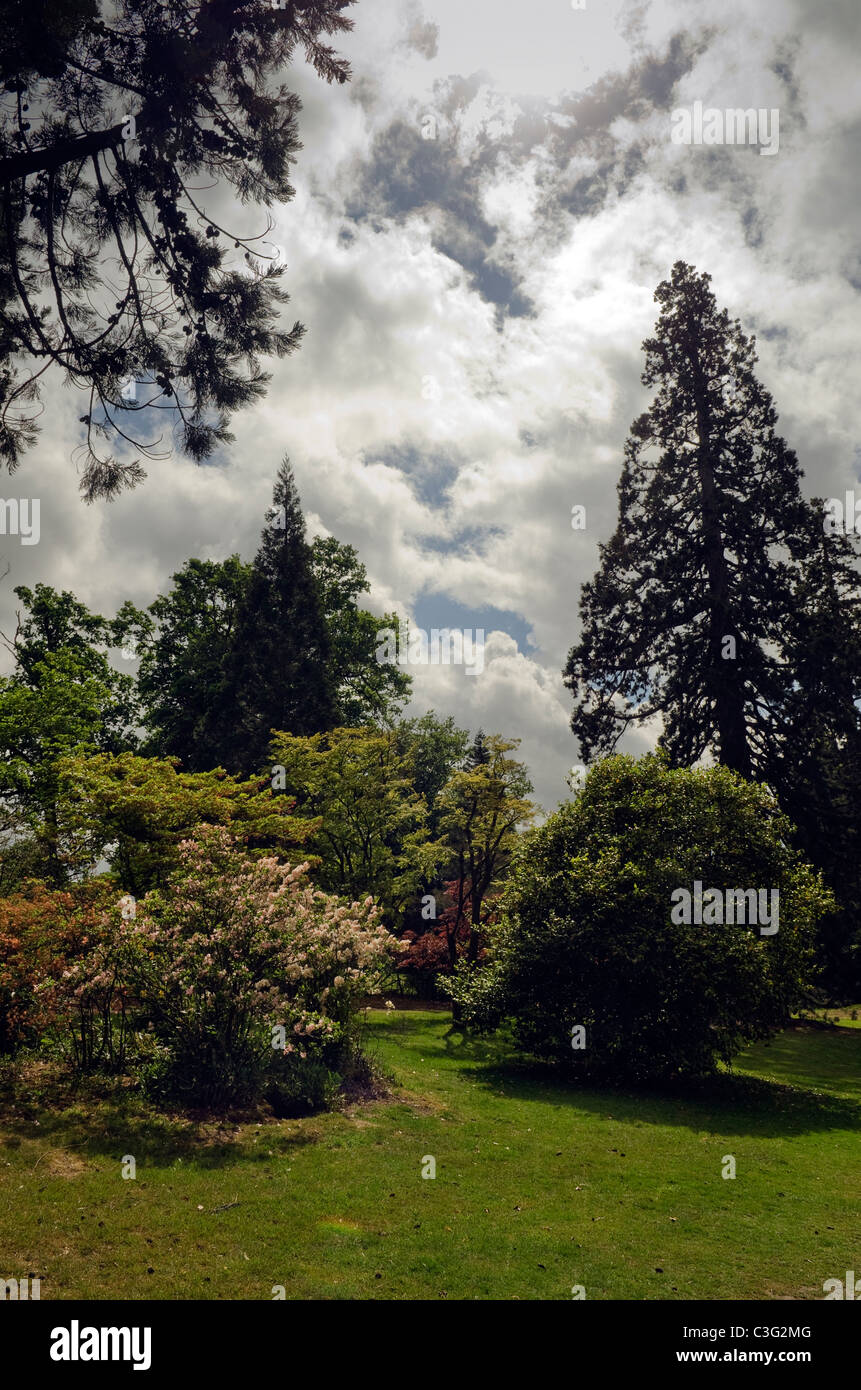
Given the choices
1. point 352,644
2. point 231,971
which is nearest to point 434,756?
point 352,644

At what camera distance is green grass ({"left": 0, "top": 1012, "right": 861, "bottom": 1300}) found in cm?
Answer: 589

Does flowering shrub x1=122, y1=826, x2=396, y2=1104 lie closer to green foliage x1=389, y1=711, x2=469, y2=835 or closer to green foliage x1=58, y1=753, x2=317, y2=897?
green foliage x1=58, y1=753, x2=317, y2=897

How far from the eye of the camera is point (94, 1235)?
6254 millimetres

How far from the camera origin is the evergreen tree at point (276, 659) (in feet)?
115

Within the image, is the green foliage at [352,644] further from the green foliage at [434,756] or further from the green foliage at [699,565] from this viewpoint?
the green foliage at [699,565]

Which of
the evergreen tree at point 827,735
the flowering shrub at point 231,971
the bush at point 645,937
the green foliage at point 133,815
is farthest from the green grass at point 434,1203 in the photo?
the evergreen tree at point 827,735

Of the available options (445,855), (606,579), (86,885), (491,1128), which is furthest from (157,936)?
(606,579)

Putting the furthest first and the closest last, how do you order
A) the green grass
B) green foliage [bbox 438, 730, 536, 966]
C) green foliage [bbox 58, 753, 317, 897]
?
green foliage [bbox 438, 730, 536, 966] → green foliage [bbox 58, 753, 317, 897] → the green grass

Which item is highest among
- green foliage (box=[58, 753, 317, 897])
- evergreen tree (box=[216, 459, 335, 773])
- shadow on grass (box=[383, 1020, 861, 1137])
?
evergreen tree (box=[216, 459, 335, 773])

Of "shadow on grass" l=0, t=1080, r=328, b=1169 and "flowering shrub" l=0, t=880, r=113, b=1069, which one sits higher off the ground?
"flowering shrub" l=0, t=880, r=113, b=1069

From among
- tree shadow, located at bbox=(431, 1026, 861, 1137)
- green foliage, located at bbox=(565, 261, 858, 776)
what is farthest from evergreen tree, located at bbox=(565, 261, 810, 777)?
tree shadow, located at bbox=(431, 1026, 861, 1137)

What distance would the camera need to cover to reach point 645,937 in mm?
14078

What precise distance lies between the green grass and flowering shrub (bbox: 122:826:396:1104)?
48.0 inches
